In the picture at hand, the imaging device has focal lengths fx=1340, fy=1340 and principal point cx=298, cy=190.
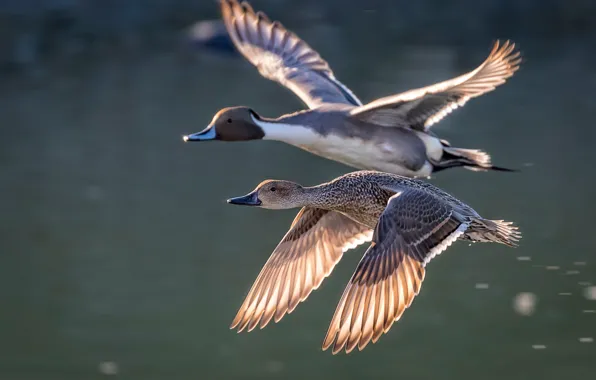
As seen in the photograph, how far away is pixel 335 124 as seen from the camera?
692 centimetres

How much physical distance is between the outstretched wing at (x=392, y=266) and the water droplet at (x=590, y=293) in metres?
4.06

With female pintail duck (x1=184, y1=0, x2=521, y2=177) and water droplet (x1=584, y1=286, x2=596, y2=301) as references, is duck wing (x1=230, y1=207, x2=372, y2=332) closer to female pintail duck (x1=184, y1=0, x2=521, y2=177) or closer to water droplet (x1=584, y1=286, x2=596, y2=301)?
female pintail duck (x1=184, y1=0, x2=521, y2=177)

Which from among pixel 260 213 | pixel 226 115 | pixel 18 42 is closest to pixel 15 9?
pixel 18 42

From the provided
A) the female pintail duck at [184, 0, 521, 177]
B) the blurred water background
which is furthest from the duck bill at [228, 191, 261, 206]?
the blurred water background

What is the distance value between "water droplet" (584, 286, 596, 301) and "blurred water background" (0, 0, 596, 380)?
0.8 inches

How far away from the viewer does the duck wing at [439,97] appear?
6125mm

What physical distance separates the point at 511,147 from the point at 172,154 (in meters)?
3.28

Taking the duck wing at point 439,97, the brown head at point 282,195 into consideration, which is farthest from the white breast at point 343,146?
the brown head at point 282,195

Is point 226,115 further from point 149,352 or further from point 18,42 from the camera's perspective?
point 18,42

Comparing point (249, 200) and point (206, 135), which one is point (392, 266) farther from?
point (206, 135)

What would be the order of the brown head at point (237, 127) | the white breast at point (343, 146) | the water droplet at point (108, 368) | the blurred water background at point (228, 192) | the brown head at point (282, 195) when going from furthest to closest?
the blurred water background at point (228, 192) → the water droplet at point (108, 368) → the brown head at point (237, 127) → the white breast at point (343, 146) → the brown head at point (282, 195)

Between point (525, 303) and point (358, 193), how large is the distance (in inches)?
148

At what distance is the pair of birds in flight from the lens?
5191mm

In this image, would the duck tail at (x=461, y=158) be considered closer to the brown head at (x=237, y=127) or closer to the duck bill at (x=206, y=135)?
the brown head at (x=237, y=127)
